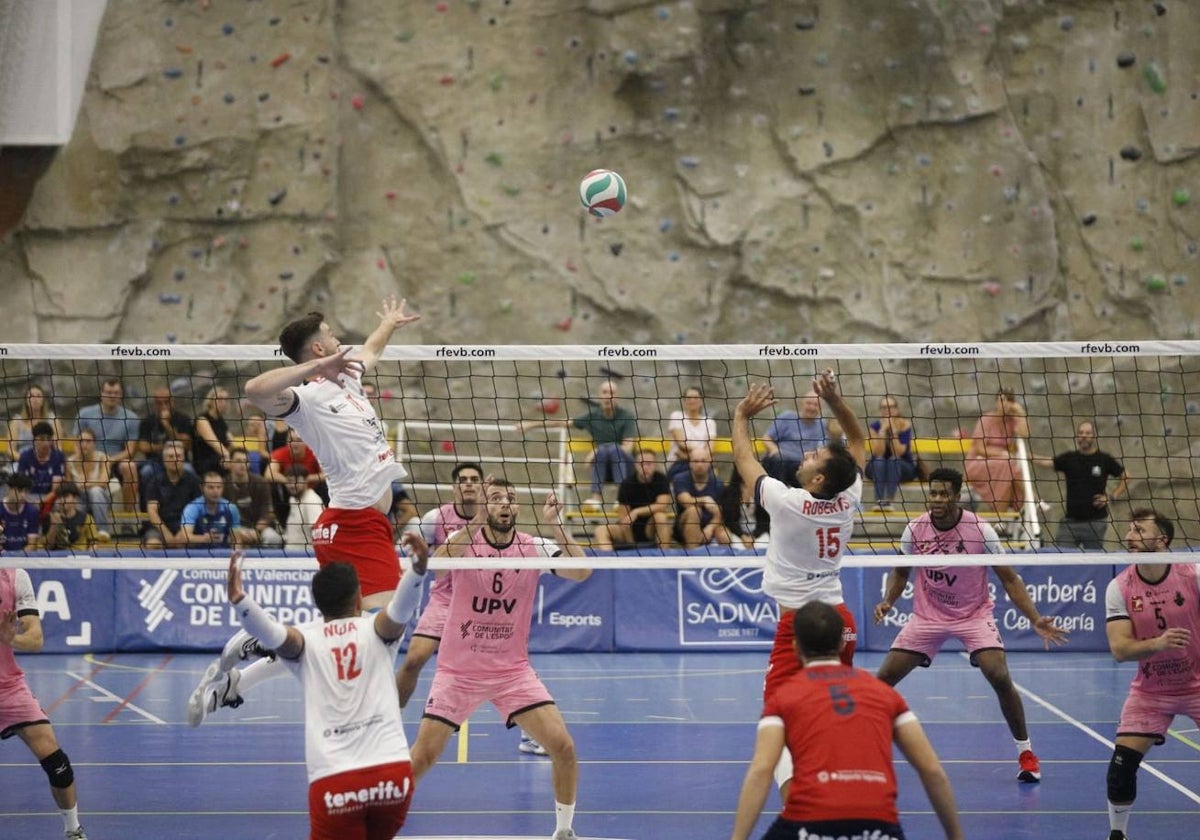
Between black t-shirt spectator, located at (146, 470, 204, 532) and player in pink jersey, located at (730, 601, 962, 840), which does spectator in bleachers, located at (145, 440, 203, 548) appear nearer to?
black t-shirt spectator, located at (146, 470, 204, 532)

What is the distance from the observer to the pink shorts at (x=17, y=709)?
930 centimetres

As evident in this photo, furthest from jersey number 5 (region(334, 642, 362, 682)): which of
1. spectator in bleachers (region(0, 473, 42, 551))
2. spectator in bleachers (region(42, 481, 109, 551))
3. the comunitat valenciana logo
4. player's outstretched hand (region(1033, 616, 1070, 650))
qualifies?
the comunitat valenciana logo

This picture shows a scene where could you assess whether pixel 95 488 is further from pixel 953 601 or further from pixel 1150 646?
pixel 1150 646

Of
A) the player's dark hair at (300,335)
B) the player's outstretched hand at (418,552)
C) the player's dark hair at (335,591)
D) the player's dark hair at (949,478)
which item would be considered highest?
the player's dark hair at (300,335)

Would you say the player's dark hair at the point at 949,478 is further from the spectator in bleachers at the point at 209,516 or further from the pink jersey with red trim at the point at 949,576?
the spectator in bleachers at the point at 209,516

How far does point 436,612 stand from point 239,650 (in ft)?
8.45

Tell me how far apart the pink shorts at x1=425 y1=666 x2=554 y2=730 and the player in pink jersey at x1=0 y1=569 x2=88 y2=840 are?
2384mm

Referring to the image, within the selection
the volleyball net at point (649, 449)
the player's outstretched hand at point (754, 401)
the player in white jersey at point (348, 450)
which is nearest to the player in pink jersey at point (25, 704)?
the volleyball net at point (649, 449)

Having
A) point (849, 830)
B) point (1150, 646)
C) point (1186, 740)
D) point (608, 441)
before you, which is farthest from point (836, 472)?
point (608, 441)

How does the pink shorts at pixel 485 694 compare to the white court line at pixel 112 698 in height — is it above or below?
above

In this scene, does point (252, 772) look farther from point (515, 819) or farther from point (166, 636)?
point (166, 636)

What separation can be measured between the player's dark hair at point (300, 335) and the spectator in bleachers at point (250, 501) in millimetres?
6393

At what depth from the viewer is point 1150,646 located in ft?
29.0

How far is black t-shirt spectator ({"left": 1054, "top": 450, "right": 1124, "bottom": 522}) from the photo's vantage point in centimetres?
1667
